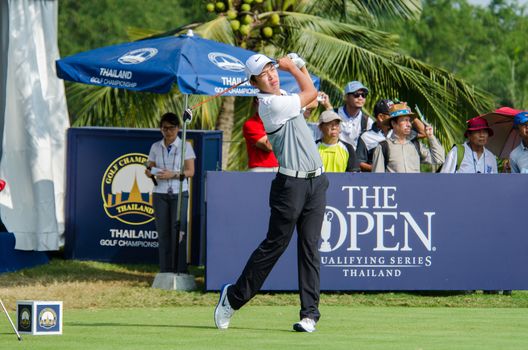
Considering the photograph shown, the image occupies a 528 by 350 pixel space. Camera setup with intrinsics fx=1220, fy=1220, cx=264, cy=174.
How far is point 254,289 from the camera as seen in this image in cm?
901

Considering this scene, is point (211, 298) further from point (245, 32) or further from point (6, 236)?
point (245, 32)

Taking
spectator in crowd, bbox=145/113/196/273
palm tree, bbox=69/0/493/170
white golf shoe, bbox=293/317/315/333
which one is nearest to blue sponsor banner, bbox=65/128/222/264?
spectator in crowd, bbox=145/113/196/273

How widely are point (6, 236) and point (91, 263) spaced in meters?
1.16

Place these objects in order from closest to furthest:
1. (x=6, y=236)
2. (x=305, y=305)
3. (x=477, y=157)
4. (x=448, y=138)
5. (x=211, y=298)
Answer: (x=305, y=305) < (x=211, y=298) < (x=477, y=157) < (x=6, y=236) < (x=448, y=138)

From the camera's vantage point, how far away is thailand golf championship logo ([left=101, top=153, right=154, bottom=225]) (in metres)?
14.9

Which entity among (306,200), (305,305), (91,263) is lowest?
(91,263)

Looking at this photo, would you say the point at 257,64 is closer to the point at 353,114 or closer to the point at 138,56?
the point at 138,56

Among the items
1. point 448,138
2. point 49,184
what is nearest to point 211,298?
point 49,184

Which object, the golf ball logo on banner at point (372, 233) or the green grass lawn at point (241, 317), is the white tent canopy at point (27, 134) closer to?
the green grass lawn at point (241, 317)

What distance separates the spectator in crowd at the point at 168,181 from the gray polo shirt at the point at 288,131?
161 inches

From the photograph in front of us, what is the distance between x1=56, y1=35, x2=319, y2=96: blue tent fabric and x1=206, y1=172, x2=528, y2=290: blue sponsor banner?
0.98 m

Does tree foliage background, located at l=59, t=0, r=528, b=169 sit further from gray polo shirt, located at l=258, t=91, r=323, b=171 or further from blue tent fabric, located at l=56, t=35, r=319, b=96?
gray polo shirt, located at l=258, t=91, r=323, b=171

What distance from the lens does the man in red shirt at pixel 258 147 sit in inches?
485

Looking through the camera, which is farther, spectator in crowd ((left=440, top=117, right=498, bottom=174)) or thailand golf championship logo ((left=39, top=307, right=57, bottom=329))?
spectator in crowd ((left=440, top=117, right=498, bottom=174))
